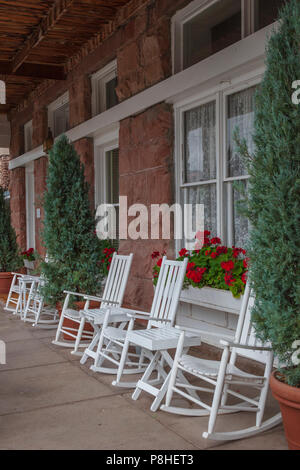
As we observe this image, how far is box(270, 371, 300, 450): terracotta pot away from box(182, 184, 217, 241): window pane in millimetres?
2114

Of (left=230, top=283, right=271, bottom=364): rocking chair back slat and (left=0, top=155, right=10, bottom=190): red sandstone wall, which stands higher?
(left=0, top=155, right=10, bottom=190): red sandstone wall

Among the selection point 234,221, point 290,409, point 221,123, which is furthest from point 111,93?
point 290,409

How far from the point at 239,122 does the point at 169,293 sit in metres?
1.52

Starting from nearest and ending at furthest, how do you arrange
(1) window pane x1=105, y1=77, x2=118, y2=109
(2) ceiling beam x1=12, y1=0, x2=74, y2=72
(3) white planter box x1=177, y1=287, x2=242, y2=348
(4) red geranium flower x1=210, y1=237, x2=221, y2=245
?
(3) white planter box x1=177, y1=287, x2=242, y2=348
(4) red geranium flower x1=210, y1=237, x2=221, y2=245
(2) ceiling beam x1=12, y1=0, x2=74, y2=72
(1) window pane x1=105, y1=77, x2=118, y2=109

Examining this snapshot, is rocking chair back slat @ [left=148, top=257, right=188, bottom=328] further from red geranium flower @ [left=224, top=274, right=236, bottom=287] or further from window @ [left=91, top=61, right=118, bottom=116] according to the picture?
window @ [left=91, top=61, right=118, bottom=116]

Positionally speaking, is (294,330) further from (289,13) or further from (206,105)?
(206,105)

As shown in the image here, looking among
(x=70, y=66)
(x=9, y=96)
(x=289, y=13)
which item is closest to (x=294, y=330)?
(x=289, y=13)

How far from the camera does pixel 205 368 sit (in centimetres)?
287

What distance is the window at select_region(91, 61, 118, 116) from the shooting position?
636 cm

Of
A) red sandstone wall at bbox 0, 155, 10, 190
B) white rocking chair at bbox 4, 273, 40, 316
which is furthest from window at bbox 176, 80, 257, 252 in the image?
red sandstone wall at bbox 0, 155, 10, 190

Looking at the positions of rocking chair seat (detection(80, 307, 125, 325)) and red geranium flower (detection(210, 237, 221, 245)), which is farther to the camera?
red geranium flower (detection(210, 237, 221, 245))

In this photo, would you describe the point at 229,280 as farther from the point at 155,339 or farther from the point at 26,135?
the point at 26,135

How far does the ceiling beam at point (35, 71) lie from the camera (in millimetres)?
7031

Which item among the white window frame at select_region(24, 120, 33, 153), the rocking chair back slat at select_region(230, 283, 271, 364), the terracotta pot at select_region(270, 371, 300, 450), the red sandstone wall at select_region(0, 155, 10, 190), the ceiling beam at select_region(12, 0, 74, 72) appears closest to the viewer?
the terracotta pot at select_region(270, 371, 300, 450)
